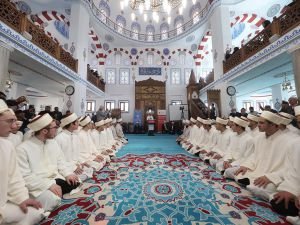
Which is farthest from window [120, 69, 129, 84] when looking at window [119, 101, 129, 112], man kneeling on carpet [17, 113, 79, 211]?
man kneeling on carpet [17, 113, 79, 211]

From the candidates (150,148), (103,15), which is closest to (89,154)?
(150,148)

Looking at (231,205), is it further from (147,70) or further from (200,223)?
(147,70)

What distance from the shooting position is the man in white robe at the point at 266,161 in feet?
5.77

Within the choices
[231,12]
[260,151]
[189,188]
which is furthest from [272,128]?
[231,12]

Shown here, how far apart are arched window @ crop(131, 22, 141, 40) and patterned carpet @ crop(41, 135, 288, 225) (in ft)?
37.4

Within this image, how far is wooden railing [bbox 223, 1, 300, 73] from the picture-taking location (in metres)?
3.80

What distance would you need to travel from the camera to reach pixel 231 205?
172 cm

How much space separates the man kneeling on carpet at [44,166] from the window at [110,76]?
34.5 feet

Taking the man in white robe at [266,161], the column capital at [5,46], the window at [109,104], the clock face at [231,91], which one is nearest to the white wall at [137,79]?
the window at [109,104]

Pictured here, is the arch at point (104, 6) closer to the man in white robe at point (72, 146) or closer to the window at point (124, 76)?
the window at point (124, 76)

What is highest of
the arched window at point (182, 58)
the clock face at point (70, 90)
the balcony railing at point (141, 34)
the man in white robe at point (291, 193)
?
the balcony railing at point (141, 34)

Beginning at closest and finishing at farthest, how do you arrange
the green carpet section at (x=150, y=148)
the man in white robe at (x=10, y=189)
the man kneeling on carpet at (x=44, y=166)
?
the man in white robe at (x=10, y=189)
the man kneeling on carpet at (x=44, y=166)
the green carpet section at (x=150, y=148)

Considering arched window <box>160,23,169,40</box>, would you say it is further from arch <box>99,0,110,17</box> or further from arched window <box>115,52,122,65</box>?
arch <box>99,0,110,17</box>

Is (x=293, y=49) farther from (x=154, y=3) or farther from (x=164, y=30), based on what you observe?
(x=164, y=30)
